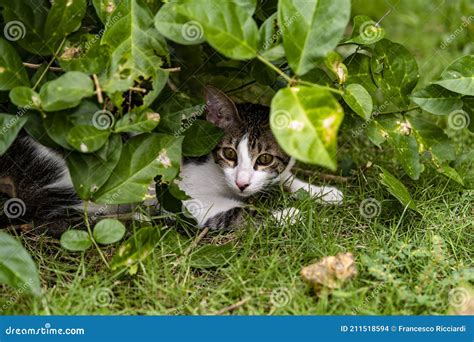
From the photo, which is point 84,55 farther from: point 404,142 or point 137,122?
point 404,142

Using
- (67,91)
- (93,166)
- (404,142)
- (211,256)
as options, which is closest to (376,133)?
(404,142)

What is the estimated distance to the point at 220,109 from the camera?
2.42 meters

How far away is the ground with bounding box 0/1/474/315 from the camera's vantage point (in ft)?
5.94

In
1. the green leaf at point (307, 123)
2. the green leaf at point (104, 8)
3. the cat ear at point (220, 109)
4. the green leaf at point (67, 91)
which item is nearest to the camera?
the green leaf at point (307, 123)

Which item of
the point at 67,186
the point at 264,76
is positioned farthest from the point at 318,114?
the point at 67,186

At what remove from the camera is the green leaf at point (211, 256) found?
199cm

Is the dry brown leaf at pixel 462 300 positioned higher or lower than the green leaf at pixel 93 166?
lower

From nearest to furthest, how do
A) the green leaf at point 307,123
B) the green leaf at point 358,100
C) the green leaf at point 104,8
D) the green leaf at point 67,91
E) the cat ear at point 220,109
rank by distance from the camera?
the green leaf at point 307,123
the green leaf at point 67,91
the green leaf at point 104,8
the green leaf at point 358,100
the cat ear at point 220,109

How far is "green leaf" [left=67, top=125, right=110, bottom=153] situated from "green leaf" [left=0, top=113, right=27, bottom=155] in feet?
0.45

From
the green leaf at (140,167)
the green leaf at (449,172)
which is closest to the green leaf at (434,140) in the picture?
the green leaf at (449,172)

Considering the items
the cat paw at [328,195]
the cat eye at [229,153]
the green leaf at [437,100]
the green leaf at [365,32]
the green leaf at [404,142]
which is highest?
the green leaf at [365,32]

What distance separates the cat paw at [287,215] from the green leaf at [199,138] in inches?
13.4

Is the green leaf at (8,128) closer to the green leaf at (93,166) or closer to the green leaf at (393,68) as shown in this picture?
the green leaf at (93,166)

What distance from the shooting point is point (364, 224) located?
2.24 meters
